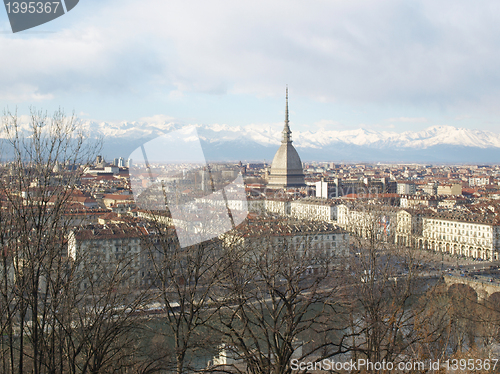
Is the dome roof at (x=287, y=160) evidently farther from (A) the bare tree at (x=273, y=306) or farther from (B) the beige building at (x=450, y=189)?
(A) the bare tree at (x=273, y=306)

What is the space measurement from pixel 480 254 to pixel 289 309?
21.5 metres

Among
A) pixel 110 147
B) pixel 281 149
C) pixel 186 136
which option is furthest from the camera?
pixel 281 149

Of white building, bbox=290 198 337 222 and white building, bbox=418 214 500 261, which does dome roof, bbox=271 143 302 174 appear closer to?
white building, bbox=290 198 337 222

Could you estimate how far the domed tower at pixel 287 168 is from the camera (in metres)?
42.8

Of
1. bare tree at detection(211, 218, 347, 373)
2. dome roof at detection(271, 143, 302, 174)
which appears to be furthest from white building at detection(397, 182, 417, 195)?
bare tree at detection(211, 218, 347, 373)

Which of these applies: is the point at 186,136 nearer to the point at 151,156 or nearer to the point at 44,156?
the point at 151,156

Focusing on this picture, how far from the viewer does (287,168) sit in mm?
42688

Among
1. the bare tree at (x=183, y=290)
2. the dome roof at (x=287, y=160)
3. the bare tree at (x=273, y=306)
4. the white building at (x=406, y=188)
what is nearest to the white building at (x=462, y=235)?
the bare tree at (x=273, y=306)

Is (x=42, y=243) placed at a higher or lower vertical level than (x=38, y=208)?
lower

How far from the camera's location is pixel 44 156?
3414 millimetres

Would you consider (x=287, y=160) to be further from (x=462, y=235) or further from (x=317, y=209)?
(x=462, y=235)

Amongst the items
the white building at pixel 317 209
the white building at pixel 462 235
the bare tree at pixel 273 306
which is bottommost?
the white building at pixel 462 235

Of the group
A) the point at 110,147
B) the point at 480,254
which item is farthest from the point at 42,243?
the point at 480,254

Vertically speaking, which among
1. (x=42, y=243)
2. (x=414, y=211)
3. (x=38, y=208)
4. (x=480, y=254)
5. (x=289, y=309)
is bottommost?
(x=480, y=254)
